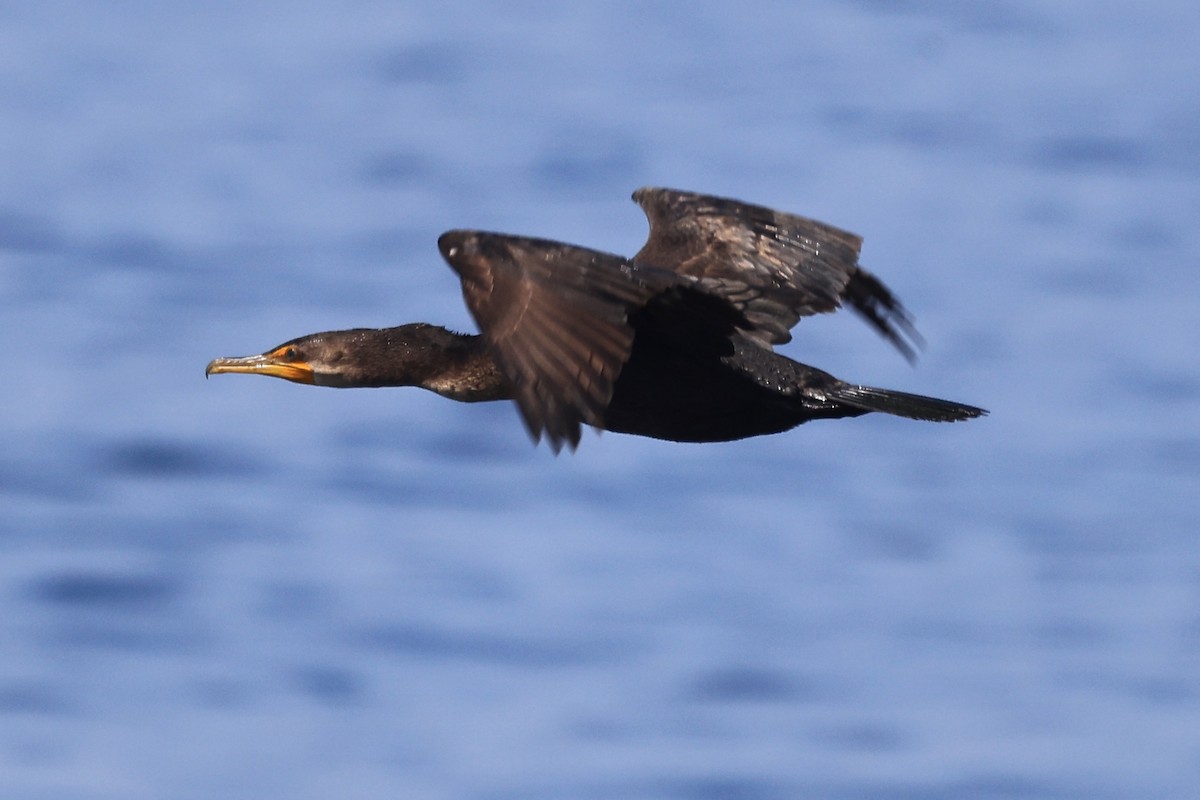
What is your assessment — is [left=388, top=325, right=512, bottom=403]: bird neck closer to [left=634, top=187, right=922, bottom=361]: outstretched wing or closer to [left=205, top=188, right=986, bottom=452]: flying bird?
[left=205, top=188, right=986, bottom=452]: flying bird

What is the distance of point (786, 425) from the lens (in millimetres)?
10875

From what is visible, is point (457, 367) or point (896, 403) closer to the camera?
point (457, 367)

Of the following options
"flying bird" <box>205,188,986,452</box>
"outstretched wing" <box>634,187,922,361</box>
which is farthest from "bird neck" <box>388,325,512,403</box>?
"outstretched wing" <box>634,187,922,361</box>

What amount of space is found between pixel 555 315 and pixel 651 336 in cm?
109

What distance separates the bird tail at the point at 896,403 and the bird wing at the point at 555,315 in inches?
63.6

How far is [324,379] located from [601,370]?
8.53ft

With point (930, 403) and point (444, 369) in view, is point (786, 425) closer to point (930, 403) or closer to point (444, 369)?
point (930, 403)

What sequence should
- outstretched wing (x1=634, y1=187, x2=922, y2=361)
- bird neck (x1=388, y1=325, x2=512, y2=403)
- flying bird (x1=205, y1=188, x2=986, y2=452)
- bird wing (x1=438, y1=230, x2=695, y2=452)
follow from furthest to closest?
outstretched wing (x1=634, y1=187, x2=922, y2=361)
bird neck (x1=388, y1=325, x2=512, y2=403)
flying bird (x1=205, y1=188, x2=986, y2=452)
bird wing (x1=438, y1=230, x2=695, y2=452)

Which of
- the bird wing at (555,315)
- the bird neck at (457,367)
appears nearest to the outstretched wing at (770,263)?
the bird neck at (457,367)

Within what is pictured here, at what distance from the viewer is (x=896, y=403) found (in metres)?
10.9

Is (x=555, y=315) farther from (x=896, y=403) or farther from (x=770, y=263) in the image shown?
(x=770, y=263)

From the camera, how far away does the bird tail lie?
35.5 feet

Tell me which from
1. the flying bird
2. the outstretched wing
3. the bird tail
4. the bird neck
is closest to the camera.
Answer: the flying bird

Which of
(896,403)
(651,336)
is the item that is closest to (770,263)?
(896,403)
